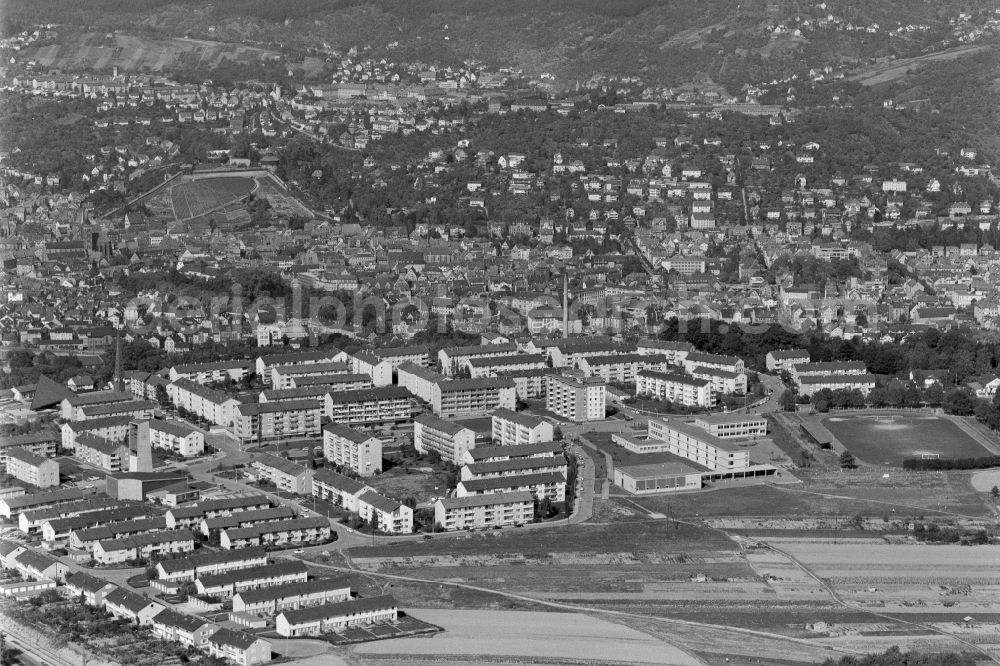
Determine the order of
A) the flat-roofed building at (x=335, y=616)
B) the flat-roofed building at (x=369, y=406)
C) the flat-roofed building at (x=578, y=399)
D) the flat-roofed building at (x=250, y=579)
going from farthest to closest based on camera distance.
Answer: the flat-roofed building at (x=578, y=399), the flat-roofed building at (x=369, y=406), the flat-roofed building at (x=250, y=579), the flat-roofed building at (x=335, y=616)

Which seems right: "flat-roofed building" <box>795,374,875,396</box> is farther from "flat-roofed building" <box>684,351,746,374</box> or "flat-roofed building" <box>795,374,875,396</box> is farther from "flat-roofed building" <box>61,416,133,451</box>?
"flat-roofed building" <box>61,416,133,451</box>

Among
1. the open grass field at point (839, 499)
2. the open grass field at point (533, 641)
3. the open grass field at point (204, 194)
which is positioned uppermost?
the open grass field at point (204, 194)

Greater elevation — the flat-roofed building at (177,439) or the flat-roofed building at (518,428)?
the flat-roofed building at (518,428)

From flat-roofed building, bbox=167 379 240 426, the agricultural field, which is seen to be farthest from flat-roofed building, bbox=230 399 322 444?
the agricultural field

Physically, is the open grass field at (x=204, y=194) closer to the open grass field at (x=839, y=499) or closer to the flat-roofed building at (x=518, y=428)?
the flat-roofed building at (x=518, y=428)

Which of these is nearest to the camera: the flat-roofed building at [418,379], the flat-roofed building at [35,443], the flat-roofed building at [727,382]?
the flat-roofed building at [35,443]

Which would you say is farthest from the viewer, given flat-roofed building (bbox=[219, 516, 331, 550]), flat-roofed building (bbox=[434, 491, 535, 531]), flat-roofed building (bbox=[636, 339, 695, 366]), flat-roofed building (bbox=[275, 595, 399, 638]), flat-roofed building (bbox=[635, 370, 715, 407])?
flat-roofed building (bbox=[636, 339, 695, 366])

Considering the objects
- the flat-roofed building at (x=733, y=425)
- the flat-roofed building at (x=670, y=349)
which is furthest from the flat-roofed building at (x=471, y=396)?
the flat-roofed building at (x=670, y=349)

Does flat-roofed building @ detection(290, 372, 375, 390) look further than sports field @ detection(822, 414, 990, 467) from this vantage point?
Yes
